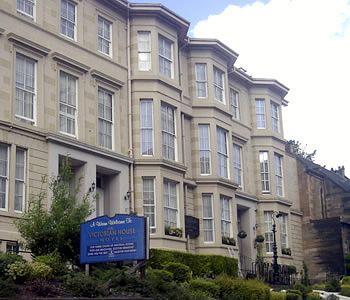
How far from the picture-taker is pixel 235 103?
137ft

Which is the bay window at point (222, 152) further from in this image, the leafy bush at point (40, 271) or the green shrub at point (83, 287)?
the green shrub at point (83, 287)

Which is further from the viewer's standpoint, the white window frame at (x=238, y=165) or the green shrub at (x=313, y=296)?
the white window frame at (x=238, y=165)

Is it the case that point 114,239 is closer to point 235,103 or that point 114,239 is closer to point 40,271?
point 40,271

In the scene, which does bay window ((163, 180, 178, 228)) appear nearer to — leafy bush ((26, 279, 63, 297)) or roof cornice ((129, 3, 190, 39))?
roof cornice ((129, 3, 190, 39))

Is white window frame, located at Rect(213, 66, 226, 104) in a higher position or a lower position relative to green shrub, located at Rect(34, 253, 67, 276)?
higher

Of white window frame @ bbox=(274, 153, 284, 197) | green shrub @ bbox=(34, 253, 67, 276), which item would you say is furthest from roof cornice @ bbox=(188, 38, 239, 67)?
green shrub @ bbox=(34, 253, 67, 276)

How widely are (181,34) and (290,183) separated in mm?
14983

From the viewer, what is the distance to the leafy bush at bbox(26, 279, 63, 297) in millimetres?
18594

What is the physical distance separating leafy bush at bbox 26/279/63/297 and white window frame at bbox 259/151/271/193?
25.0 m

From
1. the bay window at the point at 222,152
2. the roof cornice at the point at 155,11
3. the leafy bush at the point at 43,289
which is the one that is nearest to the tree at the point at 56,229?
the leafy bush at the point at 43,289

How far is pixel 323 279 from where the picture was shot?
146 feet

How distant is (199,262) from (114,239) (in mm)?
11987

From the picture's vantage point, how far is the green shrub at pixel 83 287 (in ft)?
62.3

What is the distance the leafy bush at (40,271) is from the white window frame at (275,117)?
86.7 ft
